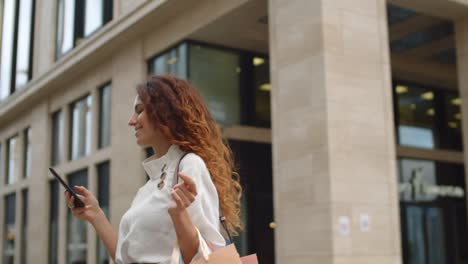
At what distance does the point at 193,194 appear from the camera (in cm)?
209

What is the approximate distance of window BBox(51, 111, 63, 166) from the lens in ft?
74.6


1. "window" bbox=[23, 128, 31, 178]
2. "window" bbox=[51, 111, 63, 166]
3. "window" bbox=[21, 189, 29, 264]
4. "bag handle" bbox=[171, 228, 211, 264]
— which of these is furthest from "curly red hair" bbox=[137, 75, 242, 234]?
"window" bbox=[23, 128, 31, 178]

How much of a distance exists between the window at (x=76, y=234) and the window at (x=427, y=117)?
9.42 metres

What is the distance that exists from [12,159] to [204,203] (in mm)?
26066

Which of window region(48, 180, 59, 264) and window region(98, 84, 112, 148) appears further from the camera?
window region(48, 180, 59, 264)

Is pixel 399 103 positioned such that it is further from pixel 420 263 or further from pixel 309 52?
pixel 309 52

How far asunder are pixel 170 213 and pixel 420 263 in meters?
18.7

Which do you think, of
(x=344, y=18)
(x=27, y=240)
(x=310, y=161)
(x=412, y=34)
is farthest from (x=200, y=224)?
(x=27, y=240)

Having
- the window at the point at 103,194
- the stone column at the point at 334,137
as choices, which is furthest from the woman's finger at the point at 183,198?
the window at the point at 103,194

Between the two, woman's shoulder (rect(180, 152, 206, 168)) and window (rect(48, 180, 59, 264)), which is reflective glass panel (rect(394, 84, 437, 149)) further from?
woman's shoulder (rect(180, 152, 206, 168))

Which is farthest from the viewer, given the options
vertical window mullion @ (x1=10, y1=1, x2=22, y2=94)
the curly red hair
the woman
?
vertical window mullion @ (x1=10, y1=1, x2=22, y2=94)

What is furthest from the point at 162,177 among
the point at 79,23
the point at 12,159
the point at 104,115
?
the point at 12,159

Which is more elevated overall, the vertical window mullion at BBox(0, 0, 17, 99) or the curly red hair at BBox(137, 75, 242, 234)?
the vertical window mullion at BBox(0, 0, 17, 99)

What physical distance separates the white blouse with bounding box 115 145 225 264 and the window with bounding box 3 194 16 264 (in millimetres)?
24670
